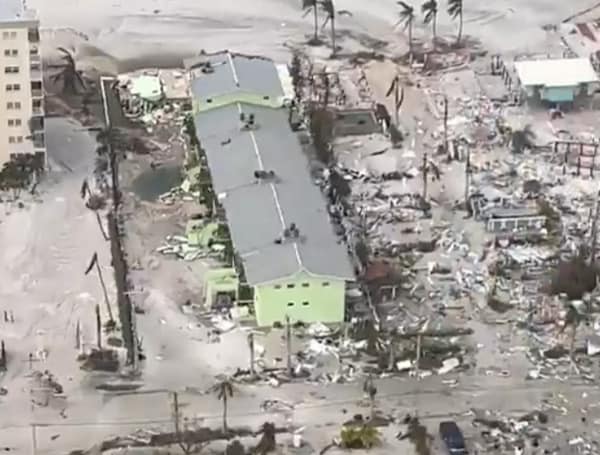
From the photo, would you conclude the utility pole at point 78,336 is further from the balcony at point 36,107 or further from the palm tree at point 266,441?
the balcony at point 36,107

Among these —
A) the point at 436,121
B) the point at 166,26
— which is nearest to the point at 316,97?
the point at 436,121

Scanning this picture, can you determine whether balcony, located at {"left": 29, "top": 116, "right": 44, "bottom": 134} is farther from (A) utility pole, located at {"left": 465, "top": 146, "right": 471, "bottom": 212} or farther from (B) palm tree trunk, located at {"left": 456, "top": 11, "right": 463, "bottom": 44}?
(B) palm tree trunk, located at {"left": 456, "top": 11, "right": 463, "bottom": 44}

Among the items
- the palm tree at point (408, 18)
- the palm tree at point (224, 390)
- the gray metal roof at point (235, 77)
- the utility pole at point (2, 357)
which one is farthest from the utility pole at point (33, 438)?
the palm tree at point (408, 18)

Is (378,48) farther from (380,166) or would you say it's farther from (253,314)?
(253,314)

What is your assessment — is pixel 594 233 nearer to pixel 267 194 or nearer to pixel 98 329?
pixel 267 194

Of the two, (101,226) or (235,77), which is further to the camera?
(235,77)

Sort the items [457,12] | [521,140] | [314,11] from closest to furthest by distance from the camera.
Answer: [521,140] < [457,12] < [314,11]

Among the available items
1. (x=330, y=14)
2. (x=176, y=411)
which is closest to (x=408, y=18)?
(x=330, y=14)
